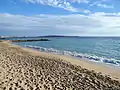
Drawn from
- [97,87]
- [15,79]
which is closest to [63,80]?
[97,87]

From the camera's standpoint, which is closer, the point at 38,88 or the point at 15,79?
the point at 38,88

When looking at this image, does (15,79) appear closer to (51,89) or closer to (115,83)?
A: (51,89)

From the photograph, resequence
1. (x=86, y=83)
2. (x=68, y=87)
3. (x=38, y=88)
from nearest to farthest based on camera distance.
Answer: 1. (x=38, y=88)
2. (x=68, y=87)
3. (x=86, y=83)

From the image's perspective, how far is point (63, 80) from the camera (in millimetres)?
8797

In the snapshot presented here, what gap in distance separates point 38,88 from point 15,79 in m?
1.44

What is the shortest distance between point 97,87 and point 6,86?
13.0 ft

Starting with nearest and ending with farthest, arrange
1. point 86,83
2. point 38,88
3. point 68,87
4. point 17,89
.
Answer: point 17,89 < point 38,88 < point 68,87 < point 86,83

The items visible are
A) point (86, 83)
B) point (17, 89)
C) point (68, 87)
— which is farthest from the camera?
point (86, 83)

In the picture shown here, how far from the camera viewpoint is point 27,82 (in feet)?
25.7

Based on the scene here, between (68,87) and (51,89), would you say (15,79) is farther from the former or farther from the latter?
(68,87)

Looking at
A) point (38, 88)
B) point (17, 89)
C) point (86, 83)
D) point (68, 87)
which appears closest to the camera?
point (17, 89)

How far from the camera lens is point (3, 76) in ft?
27.0

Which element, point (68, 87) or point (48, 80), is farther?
point (48, 80)

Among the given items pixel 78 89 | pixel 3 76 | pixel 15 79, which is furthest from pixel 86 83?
pixel 3 76
